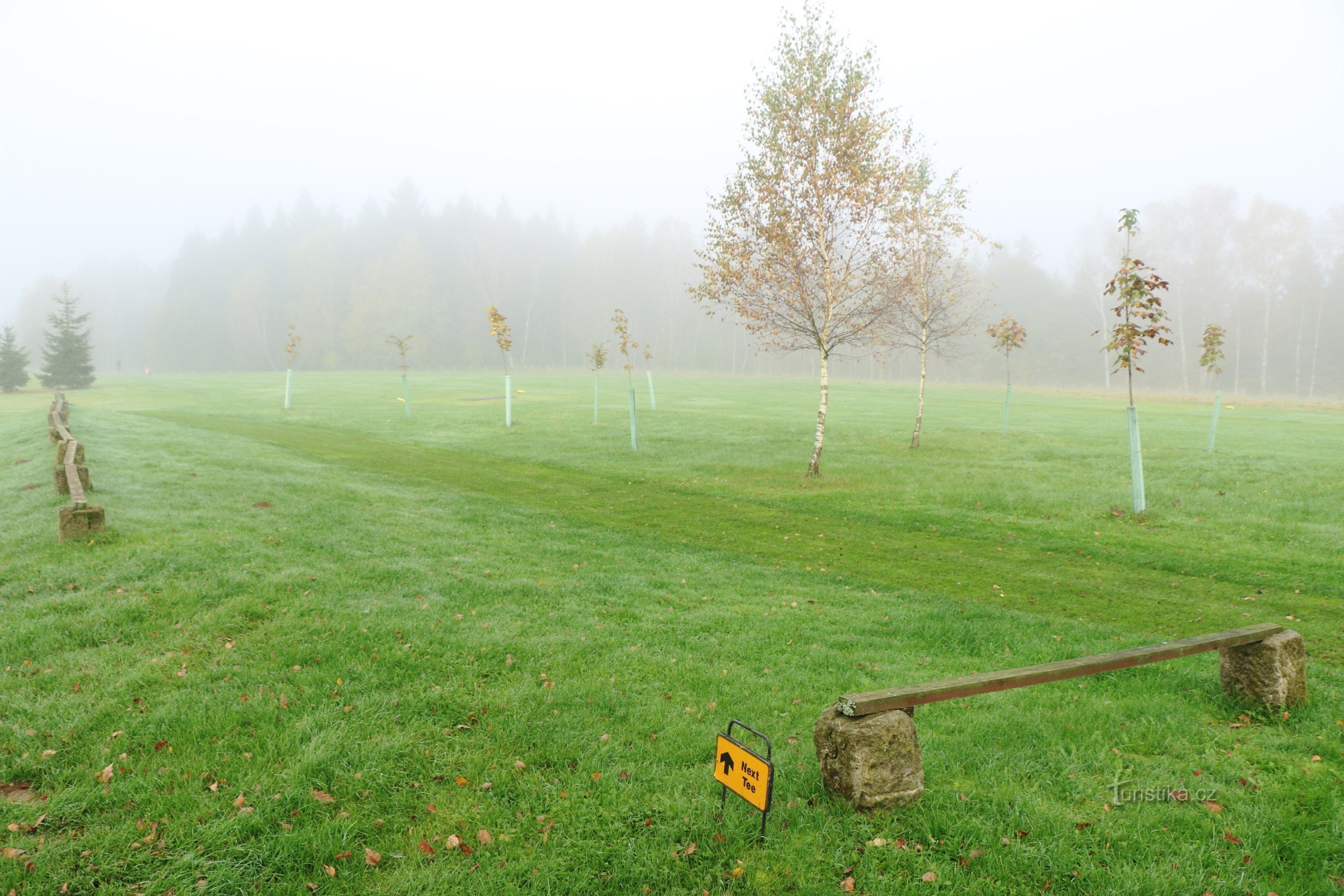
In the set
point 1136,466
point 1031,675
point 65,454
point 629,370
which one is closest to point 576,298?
point 629,370

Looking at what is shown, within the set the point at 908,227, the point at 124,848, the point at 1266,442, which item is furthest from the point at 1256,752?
the point at 1266,442

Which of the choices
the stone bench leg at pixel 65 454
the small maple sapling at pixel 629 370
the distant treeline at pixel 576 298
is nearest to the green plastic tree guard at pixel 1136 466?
the small maple sapling at pixel 629 370

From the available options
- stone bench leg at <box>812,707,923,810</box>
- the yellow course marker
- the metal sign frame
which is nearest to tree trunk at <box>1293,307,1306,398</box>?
stone bench leg at <box>812,707,923,810</box>

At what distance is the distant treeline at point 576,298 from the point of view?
6650 cm

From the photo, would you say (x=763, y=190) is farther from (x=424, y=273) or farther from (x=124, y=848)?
(x=424, y=273)

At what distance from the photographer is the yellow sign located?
3611mm

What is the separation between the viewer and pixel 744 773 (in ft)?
12.4

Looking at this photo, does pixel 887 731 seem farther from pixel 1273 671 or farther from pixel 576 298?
pixel 576 298

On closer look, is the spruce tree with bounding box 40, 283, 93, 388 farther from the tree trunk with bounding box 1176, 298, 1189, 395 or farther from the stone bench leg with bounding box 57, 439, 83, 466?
the tree trunk with bounding box 1176, 298, 1189, 395

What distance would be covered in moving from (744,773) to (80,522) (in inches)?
341

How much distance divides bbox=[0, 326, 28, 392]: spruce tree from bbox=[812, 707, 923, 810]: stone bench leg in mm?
57066

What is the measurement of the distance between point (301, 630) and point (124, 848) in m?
2.66

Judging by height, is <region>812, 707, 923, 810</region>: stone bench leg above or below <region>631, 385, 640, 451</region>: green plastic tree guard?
below

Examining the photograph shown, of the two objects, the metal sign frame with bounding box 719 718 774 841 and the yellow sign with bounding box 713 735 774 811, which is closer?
the metal sign frame with bounding box 719 718 774 841
